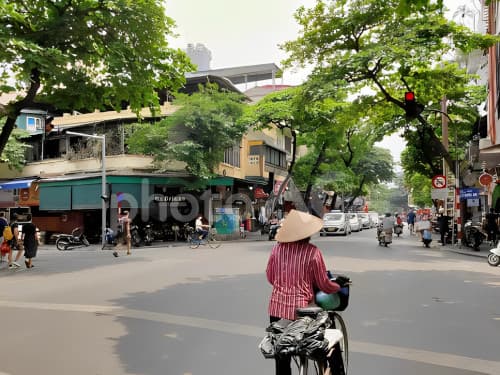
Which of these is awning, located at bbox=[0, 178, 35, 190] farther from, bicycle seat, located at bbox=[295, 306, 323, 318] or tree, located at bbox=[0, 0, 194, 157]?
bicycle seat, located at bbox=[295, 306, 323, 318]

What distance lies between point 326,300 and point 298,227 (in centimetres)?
63

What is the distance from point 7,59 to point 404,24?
12254mm

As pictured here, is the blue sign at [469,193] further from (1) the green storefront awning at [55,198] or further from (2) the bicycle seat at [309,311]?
(1) the green storefront awning at [55,198]

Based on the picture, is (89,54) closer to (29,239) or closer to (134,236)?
(29,239)

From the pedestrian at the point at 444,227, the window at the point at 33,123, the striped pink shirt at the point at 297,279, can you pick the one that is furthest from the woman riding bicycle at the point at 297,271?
the window at the point at 33,123

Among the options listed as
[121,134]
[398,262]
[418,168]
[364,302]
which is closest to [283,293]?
[364,302]

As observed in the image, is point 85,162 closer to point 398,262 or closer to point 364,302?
point 398,262

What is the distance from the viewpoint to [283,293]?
3.55 m

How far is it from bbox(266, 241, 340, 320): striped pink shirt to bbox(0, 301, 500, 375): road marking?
6.64ft

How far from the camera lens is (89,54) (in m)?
13.1

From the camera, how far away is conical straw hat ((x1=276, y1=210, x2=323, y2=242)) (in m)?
3.56

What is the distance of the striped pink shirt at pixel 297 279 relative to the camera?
3.51 m

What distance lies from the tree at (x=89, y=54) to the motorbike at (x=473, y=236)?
13.3m

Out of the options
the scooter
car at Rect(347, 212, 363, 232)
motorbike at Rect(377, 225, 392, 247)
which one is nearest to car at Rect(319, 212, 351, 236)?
car at Rect(347, 212, 363, 232)
